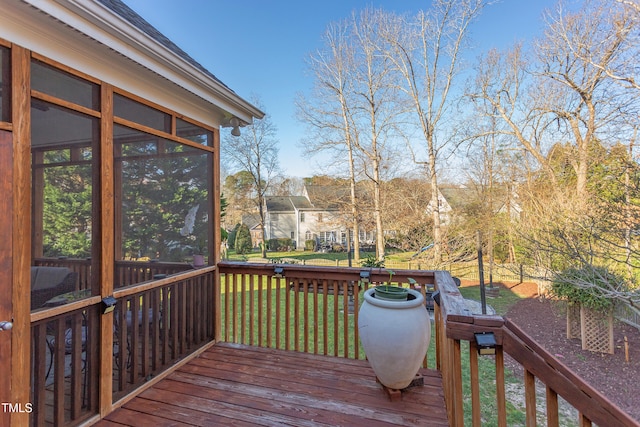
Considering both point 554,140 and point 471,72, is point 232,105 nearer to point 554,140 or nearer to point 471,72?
point 554,140

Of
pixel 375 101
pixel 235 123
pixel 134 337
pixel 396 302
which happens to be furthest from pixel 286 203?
pixel 396 302

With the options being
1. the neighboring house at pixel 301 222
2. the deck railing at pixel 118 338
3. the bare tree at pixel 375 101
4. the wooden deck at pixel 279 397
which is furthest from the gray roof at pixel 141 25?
the neighboring house at pixel 301 222

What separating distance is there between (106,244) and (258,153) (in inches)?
704

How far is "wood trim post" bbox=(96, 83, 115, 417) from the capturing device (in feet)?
7.40

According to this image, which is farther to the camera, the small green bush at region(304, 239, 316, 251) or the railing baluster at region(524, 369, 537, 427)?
the small green bush at region(304, 239, 316, 251)

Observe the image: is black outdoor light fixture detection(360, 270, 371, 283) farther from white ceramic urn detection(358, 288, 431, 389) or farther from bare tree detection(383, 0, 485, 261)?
bare tree detection(383, 0, 485, 261)

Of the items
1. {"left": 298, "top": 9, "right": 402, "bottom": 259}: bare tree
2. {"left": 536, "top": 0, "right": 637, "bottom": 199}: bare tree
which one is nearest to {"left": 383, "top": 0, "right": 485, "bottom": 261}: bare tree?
{"left": 298, "top": 9, "right": 402, "bottom": 259}: bare tree

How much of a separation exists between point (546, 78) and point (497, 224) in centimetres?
522

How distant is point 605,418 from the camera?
1.00 meters

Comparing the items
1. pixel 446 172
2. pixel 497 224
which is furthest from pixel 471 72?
pixel 497 224

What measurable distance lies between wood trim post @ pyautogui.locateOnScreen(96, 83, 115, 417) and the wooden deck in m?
0.22

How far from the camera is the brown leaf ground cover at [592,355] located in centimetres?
452

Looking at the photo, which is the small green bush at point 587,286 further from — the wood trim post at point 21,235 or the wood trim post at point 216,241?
the wood trim post at point 21,235

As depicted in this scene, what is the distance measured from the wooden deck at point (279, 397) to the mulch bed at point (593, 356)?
3666 mm
